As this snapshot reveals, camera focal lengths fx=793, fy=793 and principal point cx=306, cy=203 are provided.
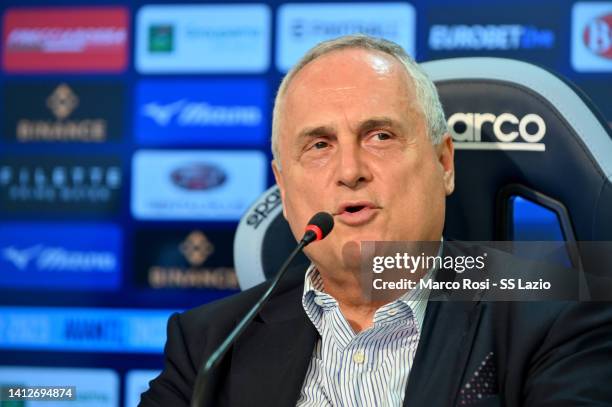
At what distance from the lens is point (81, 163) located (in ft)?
9.92

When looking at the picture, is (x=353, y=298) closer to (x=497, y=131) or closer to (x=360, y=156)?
(x=360, y=156)

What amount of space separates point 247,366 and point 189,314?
0.21 meters

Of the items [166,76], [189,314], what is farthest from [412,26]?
[189,314]

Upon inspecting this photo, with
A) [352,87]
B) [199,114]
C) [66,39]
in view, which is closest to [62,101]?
[66,39]

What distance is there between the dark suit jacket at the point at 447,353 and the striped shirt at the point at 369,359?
3 cm

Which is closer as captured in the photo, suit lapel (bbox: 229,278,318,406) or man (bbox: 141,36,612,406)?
man (bbox: 141,36,612,406)

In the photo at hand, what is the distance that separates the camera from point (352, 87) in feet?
5.10

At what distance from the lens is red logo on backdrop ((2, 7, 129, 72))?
9.97 ft

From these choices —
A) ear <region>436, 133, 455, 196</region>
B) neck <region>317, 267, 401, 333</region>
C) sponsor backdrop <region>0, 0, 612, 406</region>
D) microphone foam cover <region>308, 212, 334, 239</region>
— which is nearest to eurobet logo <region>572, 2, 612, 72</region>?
sponsor backdrop <region>0, 0, 612, 406</region>

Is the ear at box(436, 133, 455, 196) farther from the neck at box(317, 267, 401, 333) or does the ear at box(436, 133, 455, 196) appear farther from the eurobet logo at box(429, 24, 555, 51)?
the eurobet logo at box(429, 24, 555, 51)

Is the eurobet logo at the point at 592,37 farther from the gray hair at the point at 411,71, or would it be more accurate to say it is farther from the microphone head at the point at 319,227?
the microphone head at the point at 319,227

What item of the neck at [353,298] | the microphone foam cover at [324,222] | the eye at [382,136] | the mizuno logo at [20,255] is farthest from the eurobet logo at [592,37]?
the mizuno logo at [20,255]

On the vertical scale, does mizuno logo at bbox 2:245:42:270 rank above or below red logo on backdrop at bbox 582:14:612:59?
below

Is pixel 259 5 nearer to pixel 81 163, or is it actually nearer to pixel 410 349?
pixel 81 163
